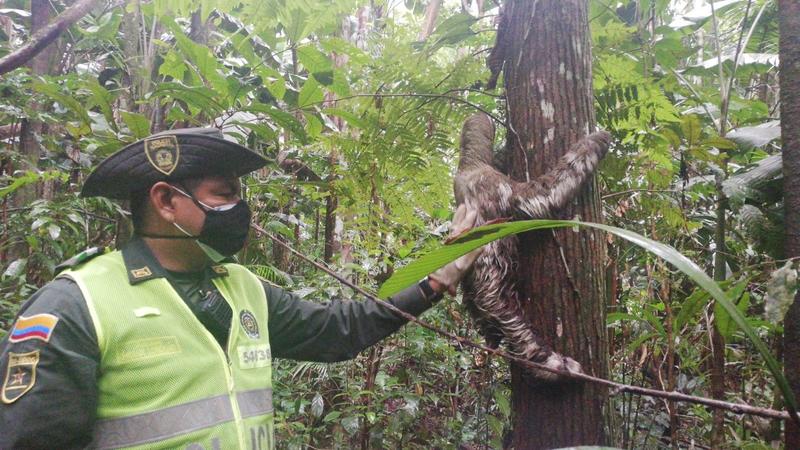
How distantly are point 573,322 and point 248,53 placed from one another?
87.3 inches

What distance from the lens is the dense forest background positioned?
2.53 meters

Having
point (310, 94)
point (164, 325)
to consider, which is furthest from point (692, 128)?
point (164, 325)

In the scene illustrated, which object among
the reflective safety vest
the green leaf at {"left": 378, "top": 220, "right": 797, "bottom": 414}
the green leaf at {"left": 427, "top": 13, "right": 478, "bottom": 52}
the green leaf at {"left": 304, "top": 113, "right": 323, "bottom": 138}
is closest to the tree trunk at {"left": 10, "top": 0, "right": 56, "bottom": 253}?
the green leaf at {"left": 304, "top": 113, "right": 323, "bottom": 138}

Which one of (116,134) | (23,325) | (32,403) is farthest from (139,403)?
(116,134)

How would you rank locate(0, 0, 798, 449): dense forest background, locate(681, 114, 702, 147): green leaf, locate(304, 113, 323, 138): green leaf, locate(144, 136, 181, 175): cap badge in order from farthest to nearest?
locate(304, 113, 323, 138): green leaf < locate(681, 114, 702, 147): green leaf < locate(0, 0, 798, 449): dense forest background < locate(144, 136, 181, 175): cap badge

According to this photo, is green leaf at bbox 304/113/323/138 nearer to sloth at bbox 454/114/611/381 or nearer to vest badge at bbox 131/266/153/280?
sloth at bbox 454/114/611/381

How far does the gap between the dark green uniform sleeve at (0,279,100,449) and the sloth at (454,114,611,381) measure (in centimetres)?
166

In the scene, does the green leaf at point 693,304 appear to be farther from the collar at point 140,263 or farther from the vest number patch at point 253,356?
the collar at point 140,263

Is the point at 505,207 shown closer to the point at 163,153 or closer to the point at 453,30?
the point at 453,30

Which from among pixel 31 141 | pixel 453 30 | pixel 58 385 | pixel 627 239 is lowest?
pixel 58 385

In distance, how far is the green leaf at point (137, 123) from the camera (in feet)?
8.61

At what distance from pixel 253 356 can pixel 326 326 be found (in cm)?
52

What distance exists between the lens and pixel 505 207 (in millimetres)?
2438

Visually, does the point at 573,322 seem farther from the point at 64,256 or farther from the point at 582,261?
the point at 64,256
